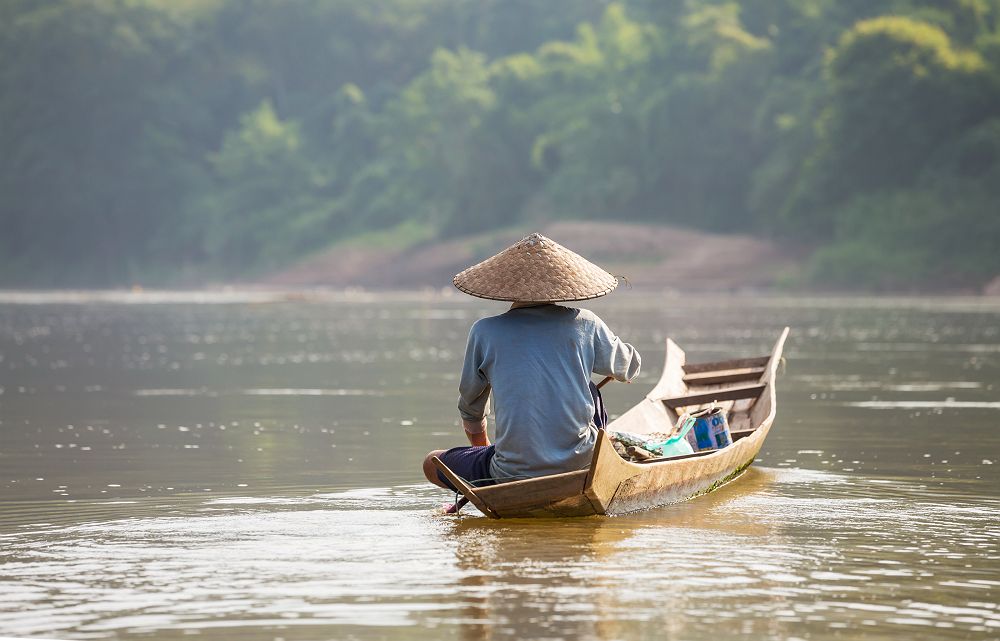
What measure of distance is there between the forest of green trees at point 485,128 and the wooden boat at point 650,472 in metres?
43.7

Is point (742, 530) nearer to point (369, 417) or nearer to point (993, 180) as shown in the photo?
point (369, 417)

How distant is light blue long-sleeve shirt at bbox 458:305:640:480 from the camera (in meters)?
8.52

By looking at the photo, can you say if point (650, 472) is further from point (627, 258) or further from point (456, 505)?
point (627, 258)

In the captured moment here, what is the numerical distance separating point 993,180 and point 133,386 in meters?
42.9

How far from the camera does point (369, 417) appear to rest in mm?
15078

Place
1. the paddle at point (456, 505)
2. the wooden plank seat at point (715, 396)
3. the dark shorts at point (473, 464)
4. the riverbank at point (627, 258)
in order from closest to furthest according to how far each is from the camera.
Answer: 1. the dark shorts at point (473, 464)
2. the paddle at point (456, 505)
3. the wooden plank seat at point (715, 396)
4. the riverbank at point (627, 258)

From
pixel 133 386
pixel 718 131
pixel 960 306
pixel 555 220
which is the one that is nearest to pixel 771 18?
pixel 718 131

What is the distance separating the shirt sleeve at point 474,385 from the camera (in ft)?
28.4

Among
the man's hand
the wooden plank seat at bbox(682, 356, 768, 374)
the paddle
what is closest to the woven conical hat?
the paddle

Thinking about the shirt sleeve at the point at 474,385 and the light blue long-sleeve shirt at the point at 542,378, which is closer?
the light blue long-sleeve shirt at the point at 542,378

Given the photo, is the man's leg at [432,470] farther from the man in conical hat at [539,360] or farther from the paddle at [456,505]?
the man in conical hat at [539,360]

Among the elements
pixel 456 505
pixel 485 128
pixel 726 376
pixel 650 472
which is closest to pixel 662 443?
pixel 650 472

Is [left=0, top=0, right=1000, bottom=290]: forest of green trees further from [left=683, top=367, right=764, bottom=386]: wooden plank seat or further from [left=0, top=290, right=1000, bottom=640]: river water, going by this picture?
[left=683, top=367, right=764, bottom=386]: wooden plank seat

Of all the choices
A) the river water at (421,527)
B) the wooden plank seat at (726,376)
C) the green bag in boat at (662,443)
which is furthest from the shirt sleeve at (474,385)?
the wooden plank seat at (726,376)
